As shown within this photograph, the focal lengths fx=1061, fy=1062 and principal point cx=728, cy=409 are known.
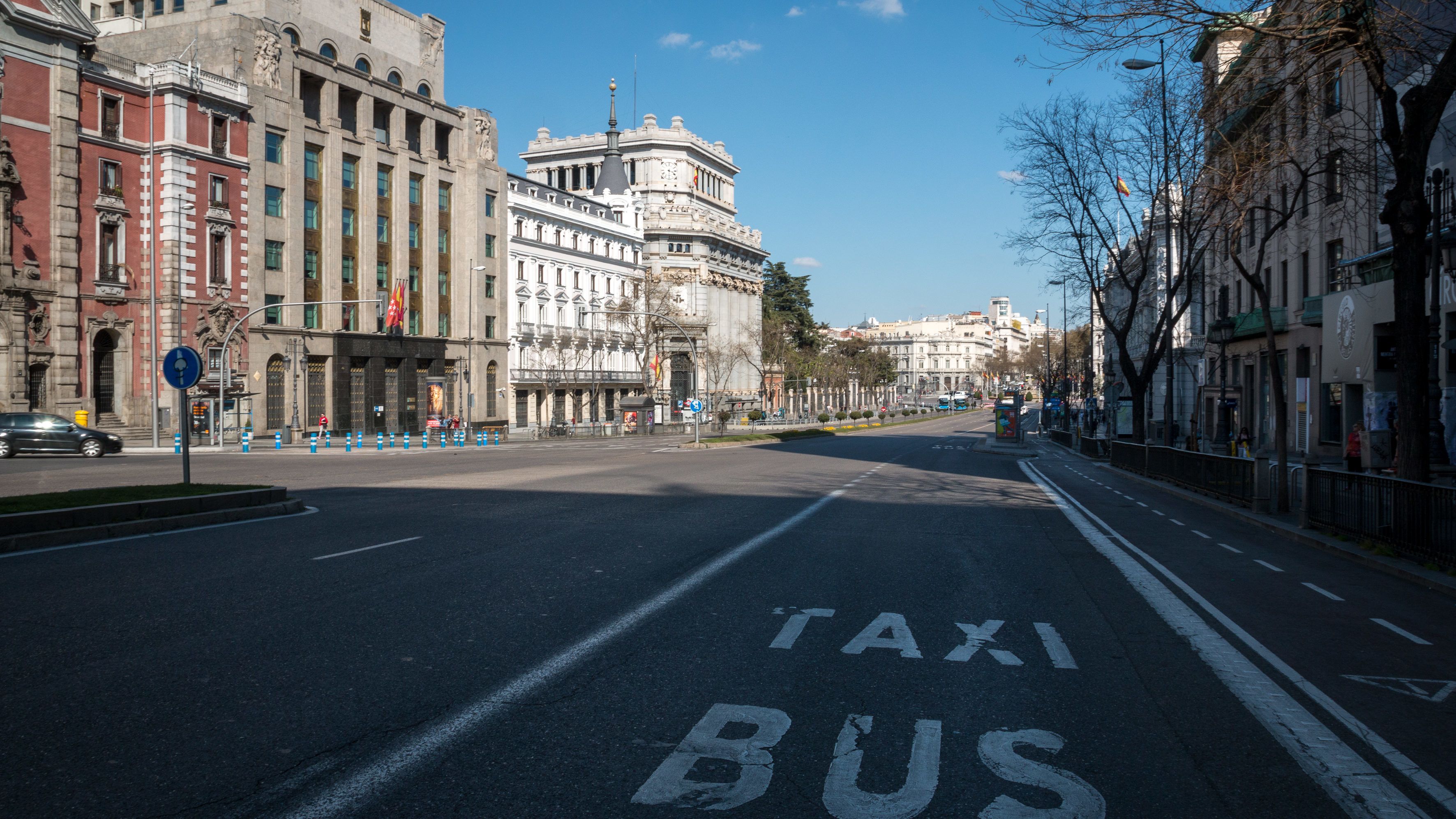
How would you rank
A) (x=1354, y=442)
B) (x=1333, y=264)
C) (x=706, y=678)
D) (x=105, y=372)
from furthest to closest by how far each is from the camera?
(x=105, y=372) → (x=1333, y=264) → (x=1354, y=442) → (x=706, y=678)

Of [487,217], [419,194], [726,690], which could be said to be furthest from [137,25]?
[726,690]

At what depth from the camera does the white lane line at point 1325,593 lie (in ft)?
34.1

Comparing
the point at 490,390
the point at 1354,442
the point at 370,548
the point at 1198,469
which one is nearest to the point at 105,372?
the point at 490,390

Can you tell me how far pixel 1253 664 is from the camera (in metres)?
7.35

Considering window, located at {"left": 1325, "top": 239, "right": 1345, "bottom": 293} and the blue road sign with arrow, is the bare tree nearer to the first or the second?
the blue road sign with arrow

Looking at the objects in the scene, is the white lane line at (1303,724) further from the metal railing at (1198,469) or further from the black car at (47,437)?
the black car at (47,437)

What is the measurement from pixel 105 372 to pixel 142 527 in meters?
39.2

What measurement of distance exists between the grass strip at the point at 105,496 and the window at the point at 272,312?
40.6 meters

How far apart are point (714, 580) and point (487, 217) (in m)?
64.6

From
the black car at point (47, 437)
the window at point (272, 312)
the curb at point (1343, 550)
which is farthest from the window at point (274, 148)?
the curb at point (1343, 550)

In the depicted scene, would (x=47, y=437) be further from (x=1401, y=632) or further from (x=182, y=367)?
(x=1401, y=632)

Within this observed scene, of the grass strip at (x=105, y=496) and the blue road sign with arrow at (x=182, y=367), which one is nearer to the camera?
the grass strip at (x=105, y=496)

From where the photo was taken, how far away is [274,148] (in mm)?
54438

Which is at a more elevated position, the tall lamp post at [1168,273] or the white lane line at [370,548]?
the tall lamp post at [1168,273]
